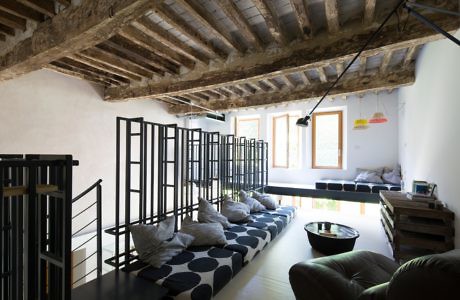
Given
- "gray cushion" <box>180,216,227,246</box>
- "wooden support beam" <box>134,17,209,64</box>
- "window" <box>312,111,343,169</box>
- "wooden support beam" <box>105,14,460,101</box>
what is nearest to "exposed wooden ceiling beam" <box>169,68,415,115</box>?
"wooden support beam" <box>105,14,460,101</box>

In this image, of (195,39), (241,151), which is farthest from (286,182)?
(195,39)

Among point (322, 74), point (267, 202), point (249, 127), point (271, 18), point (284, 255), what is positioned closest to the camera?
point (271, 18)

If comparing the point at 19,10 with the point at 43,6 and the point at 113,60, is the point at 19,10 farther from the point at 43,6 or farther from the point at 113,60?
the point at 113,60

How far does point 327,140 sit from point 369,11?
15.7ft

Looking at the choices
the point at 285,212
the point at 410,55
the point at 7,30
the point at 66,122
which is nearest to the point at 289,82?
the point at 410,55

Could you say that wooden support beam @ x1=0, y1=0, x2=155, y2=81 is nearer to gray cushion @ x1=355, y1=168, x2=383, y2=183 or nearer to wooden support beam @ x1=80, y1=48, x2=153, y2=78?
wooden support beam @ x1=80, y1=48, x2=153, y2=78

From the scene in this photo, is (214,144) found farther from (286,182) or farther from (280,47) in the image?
(286,182)

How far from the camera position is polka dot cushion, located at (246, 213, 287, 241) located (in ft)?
12.4

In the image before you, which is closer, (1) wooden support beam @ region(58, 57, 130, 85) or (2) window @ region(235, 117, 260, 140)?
(1) wooden support beam @ region(58, 57, 130, 85)

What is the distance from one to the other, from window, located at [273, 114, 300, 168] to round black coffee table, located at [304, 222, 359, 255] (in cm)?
375

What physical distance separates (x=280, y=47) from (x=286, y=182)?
5039 millimetres

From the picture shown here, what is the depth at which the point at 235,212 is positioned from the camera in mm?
3996

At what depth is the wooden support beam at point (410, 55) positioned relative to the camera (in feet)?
11.3

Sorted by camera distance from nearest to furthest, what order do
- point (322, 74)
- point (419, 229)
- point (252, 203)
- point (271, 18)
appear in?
1. point (271, 18)
2. point (419, 229)
3. point (322, 74)
4. point (252, 203)
